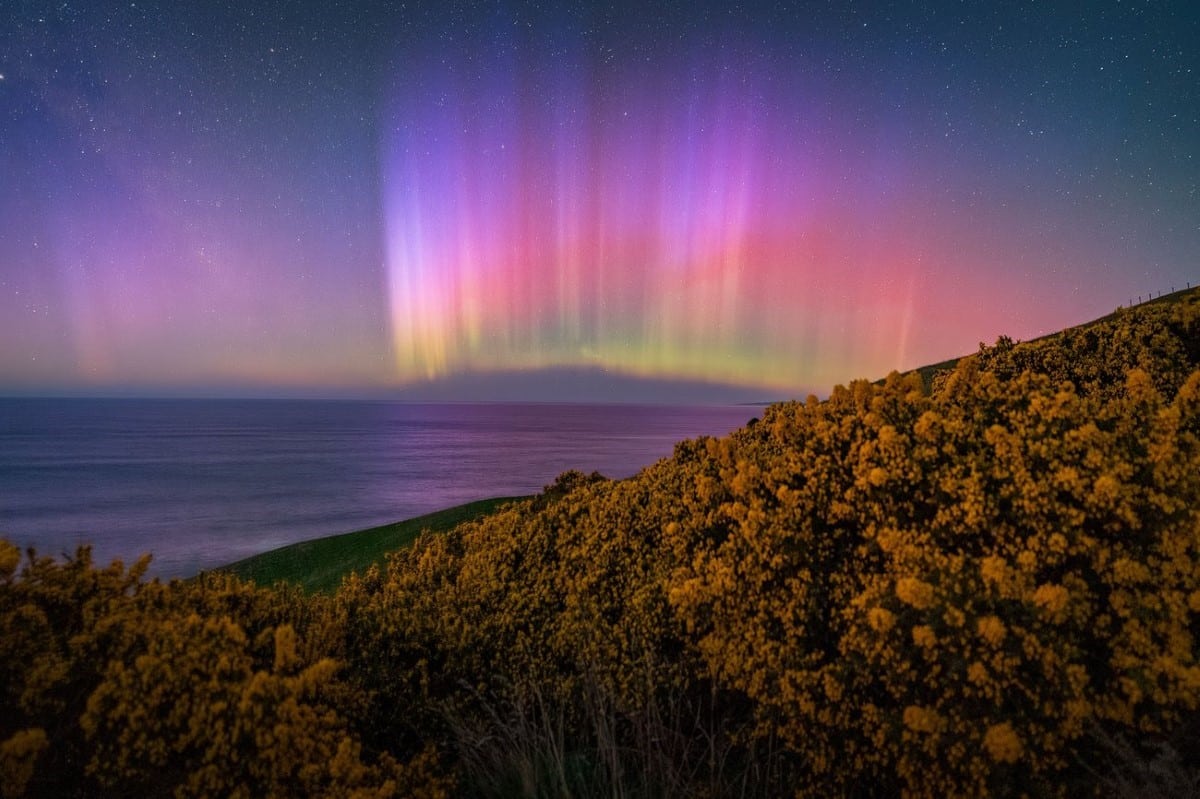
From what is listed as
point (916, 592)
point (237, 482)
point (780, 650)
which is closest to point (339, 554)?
point (780, 650)

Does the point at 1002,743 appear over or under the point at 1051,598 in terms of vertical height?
under

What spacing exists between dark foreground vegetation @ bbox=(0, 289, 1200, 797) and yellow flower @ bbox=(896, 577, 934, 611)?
0.06ft

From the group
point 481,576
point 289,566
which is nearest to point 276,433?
point 289,566

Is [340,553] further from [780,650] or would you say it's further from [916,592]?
[916,592]

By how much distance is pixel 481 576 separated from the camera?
27.9ft

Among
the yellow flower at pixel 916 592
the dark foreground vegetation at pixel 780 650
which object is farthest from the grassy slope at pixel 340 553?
the yellow flower at pixel 916 592

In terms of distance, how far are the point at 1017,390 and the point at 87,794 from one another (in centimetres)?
748

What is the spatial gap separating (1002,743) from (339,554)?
2663 centimetres

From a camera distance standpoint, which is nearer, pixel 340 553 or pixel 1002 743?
pixel 1002 743

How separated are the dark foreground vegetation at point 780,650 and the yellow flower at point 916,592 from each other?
0.02 metres

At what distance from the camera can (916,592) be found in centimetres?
430

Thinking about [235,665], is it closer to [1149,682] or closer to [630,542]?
[630,542]

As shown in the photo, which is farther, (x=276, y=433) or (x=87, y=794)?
(x=276, y=433)

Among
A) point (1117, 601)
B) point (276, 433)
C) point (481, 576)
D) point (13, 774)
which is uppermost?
point (1117, 601)
